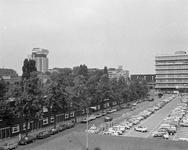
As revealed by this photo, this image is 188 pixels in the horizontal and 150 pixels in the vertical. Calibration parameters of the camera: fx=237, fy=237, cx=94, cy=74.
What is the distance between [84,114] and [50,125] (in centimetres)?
1615

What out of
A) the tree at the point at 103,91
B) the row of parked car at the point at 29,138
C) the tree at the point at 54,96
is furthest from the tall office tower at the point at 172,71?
the row of parked car at the point at 29,138

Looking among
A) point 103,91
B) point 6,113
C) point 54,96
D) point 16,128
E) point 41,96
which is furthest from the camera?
point 103,91

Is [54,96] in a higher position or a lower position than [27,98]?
lower

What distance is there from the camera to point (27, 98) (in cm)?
3884

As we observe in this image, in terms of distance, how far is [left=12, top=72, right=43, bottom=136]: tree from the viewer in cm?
3909

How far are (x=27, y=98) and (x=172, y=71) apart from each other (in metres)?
127

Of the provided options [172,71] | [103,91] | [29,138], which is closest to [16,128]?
[29,138]

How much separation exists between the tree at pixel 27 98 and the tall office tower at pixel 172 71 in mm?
120375

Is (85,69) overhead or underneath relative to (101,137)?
overhead

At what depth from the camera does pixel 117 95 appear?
77.2m

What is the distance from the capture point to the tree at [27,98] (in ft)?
128

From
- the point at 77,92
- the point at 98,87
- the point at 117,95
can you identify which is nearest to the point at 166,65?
the point at 117,95

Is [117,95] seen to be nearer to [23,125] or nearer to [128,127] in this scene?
[128,127]

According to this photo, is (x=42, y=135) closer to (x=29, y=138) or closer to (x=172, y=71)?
(x=29, y=138)
